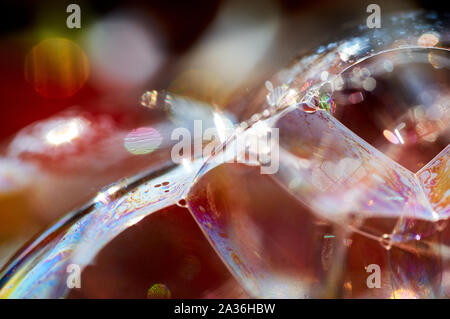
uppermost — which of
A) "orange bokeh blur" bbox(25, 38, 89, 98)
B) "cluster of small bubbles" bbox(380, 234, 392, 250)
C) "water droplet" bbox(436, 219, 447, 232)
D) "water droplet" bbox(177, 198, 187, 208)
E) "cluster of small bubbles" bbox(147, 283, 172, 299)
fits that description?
"orange bokeh blur" bbox(25, 38, 89, 98)

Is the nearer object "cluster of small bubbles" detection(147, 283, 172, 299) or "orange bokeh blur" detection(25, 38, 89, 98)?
"cluster of small bubbles" detection(147, 283, 172, 299)

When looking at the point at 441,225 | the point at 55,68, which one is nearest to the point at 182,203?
the point at 441,225

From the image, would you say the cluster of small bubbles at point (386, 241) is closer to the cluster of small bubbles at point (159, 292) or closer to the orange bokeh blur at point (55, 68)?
the cluster of small bubbles at point (159, 292)

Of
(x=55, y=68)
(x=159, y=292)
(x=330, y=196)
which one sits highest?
(x=55, y=68)

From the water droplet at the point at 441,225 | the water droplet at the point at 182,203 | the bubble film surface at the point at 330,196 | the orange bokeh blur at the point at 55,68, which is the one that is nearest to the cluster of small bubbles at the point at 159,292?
the bubble film surface at the point at 330,196

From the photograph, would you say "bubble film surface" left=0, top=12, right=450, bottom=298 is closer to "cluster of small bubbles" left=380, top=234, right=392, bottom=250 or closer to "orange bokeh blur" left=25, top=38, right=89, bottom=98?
"cluster of small bubbles" left=380, top=234, right=392, bottom=250

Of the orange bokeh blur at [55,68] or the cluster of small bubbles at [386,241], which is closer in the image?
the cluster of small bubbles at [386,241]

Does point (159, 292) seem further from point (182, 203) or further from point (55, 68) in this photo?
point (55, 68)

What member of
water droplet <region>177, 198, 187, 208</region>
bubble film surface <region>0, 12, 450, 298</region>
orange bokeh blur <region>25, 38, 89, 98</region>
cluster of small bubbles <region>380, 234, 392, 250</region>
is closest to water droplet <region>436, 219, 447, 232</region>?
bubble film surface <region>0, 12, 450, 298</region>
